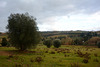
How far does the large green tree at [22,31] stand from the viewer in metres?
26.3

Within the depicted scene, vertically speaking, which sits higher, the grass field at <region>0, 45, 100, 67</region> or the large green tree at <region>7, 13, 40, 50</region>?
the large green tree at <region>7, 13, 40, 50</region>

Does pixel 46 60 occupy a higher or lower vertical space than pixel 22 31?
lower

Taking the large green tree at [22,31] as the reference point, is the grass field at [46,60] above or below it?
below

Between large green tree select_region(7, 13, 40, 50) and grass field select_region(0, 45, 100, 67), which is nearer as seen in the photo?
grass field select_region(0, 45, 100, 67)

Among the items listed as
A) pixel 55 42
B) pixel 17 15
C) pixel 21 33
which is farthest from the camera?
pixel 55 42

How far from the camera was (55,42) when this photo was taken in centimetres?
5666

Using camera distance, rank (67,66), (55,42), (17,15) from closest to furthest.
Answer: (67,66), (17,15), (55,42)

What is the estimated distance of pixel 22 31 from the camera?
26.1 m

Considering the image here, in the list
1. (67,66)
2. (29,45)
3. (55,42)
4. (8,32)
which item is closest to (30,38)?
(29,45)

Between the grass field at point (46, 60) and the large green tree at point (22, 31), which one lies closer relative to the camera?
the grass field at point (46, 60)

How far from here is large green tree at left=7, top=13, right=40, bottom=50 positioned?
26.3 meters

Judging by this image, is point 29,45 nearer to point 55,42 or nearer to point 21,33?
point 21,33

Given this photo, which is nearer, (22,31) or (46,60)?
(46,60)

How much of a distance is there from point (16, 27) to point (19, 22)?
1629 millimetres
